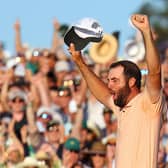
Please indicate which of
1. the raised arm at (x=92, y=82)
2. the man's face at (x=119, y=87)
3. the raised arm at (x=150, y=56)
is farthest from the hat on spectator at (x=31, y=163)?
the raised arm at (x=150, y=56)

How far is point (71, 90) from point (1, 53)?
5.06 metres

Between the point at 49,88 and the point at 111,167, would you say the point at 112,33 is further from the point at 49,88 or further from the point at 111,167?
the point at 111,167

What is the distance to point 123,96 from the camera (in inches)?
284

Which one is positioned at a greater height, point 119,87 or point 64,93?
point 119,87

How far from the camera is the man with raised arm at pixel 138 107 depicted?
6.81 meters

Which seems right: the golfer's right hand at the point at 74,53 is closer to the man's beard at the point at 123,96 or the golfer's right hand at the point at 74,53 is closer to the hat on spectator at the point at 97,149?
the man's beard at the point at 123,96

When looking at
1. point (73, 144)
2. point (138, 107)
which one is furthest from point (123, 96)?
point (73, 144)

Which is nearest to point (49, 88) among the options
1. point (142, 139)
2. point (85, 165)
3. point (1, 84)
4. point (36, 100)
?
point (36, 100)

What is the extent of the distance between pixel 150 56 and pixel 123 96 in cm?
58

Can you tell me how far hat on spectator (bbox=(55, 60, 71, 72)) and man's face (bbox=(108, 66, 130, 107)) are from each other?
248 inches

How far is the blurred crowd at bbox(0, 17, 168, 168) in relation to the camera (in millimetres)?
11117

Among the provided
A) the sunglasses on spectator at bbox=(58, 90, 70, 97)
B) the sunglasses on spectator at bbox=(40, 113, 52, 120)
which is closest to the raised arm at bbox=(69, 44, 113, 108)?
the sunglasses on spectator at bbox=(40, 113, 52, 120)

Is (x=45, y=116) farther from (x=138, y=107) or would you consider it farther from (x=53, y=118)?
(x=138, y=107)

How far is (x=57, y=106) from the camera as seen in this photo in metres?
12.9
